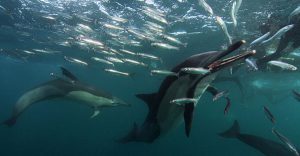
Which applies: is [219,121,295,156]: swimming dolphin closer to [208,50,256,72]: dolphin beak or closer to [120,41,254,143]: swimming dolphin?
[120,41,254,143]: swimming dolphin

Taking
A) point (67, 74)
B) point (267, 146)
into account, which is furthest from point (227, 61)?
point (267, 146)

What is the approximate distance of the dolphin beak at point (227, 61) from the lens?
3559 mm

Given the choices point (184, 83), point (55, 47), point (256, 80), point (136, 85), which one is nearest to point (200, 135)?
point (136, 85)

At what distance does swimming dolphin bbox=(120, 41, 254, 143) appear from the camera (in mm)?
4230

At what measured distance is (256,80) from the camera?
118ft

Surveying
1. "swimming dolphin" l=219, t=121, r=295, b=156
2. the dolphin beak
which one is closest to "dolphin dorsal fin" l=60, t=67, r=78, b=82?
"swimming dolphin" l=219, t=121, r=295, b=156

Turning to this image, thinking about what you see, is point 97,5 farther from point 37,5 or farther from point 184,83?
point 184,83

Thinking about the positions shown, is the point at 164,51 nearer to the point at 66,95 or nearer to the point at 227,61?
the point at 66,95

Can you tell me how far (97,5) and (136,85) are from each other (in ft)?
96.3

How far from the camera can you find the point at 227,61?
387 cm

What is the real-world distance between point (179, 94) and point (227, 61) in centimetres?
173

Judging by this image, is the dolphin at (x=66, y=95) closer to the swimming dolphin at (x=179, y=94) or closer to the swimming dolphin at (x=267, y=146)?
the swimming dolphin at (x=179, y=94)

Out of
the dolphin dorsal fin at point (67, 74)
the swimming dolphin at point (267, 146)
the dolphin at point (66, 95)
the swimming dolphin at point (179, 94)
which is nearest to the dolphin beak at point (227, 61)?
the swimming dolphin at point (179, 94)

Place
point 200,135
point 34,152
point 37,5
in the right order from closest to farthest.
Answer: point 37,5, point 34,152, point 200,135
